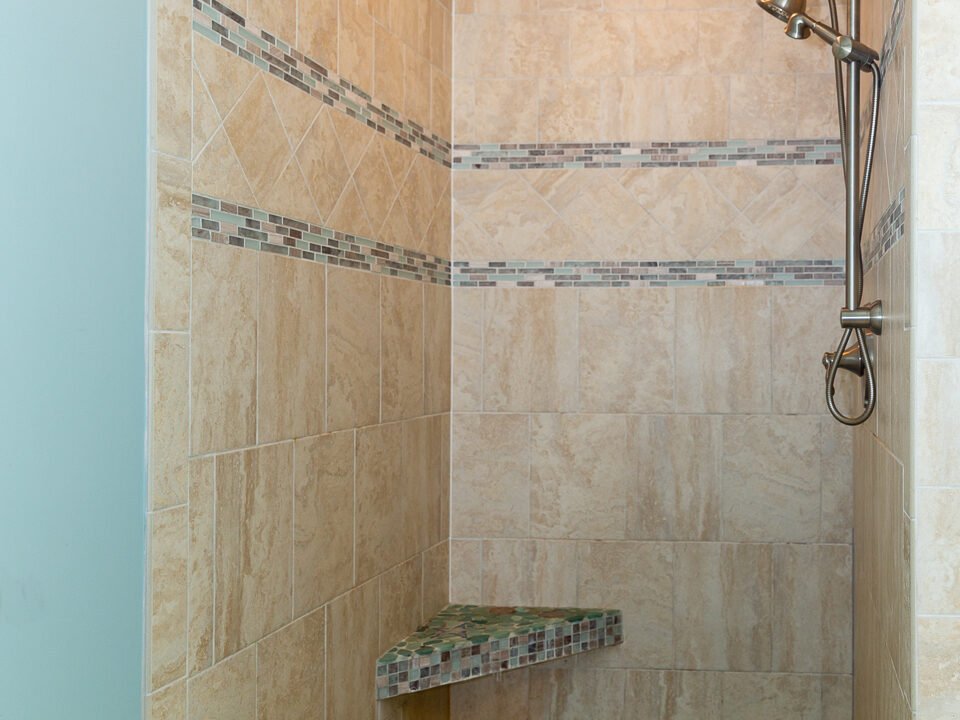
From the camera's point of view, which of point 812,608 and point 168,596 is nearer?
point 168,596

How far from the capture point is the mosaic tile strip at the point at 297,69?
1.80 metres

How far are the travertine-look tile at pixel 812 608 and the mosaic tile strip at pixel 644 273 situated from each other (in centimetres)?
80

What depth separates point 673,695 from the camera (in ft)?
10.3

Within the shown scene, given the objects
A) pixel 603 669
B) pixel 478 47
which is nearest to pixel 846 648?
pixel 603 669

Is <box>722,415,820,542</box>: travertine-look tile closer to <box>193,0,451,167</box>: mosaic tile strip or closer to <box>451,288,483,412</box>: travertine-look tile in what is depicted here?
<box>451,288,483,412</box>: travertine-look tile

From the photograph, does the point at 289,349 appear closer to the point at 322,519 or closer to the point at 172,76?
the point at 322,519

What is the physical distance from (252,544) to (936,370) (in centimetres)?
121

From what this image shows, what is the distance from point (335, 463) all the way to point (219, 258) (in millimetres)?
668

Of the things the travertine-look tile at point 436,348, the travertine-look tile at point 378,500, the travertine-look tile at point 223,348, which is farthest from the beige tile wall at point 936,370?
the travertine-look tile at point 436,348

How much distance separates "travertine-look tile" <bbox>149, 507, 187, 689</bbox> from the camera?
5.20ft

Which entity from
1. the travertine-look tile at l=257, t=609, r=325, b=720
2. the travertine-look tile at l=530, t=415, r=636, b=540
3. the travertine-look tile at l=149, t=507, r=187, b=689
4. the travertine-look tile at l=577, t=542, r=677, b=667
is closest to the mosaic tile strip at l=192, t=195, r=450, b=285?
the travertine-look tile at l=149, t=507, r=187, b=689

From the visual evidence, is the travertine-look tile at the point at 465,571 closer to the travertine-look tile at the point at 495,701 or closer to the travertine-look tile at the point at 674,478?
the travertine-look tile at the point at 495,701

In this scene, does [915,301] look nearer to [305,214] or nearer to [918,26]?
[918,26]

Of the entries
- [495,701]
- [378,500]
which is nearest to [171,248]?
[378,500]
